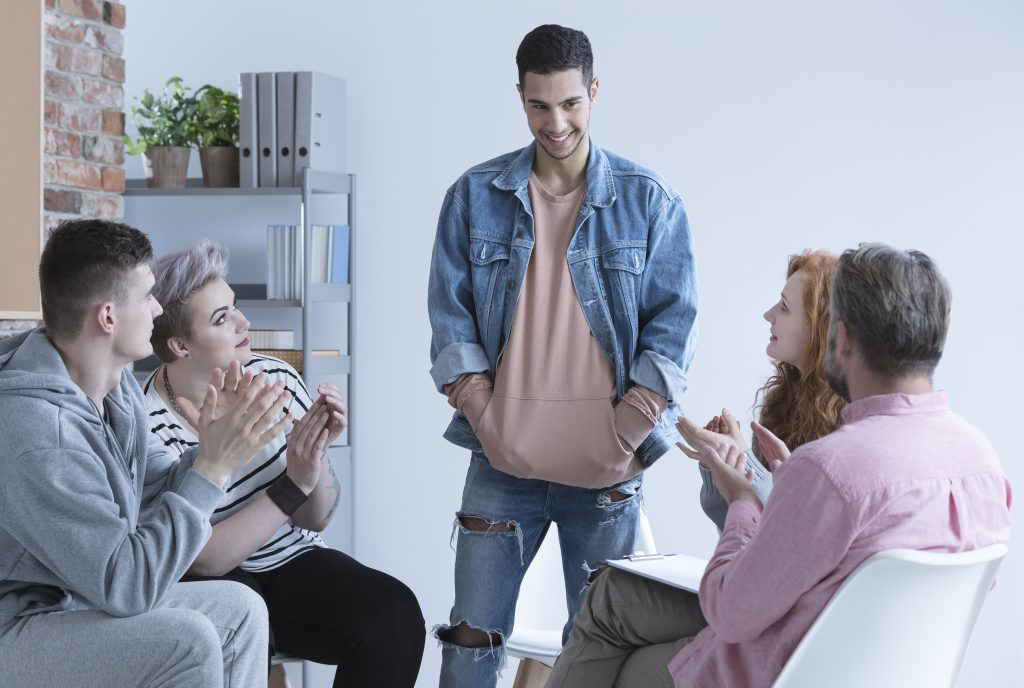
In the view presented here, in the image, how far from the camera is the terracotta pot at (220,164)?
3590mm

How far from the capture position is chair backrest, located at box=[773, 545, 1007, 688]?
1.35 meters

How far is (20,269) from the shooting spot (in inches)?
123

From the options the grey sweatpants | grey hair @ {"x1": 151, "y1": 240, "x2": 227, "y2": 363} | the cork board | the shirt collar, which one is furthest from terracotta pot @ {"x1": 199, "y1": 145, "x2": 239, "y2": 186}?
the shirt collar

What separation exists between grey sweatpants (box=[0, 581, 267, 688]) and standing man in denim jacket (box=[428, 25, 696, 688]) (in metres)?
0.59

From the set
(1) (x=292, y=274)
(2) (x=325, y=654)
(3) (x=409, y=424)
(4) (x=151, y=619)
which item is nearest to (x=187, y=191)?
(1) (x=292, y=274)

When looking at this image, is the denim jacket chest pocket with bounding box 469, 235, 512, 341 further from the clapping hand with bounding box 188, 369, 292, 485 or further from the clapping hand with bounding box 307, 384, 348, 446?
the clapping hand with bounding box 188, 369, 292, 485

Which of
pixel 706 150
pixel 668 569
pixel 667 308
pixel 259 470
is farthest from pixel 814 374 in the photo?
pixel 706 150

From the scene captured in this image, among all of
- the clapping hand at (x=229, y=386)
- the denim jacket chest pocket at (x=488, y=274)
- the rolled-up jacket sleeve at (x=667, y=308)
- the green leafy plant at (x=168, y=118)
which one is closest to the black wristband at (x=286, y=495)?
the clapping hand at (x=229, y=386)

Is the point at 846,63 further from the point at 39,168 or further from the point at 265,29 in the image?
the point at 39,168

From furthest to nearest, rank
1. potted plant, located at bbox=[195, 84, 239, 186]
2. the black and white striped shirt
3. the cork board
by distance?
1. potted plant, located at bbox=[195, 84, 239, 186]
2. the cork board
3. the black and white striped shirt

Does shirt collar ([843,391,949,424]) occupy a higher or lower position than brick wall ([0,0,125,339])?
lower

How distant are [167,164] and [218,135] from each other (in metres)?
0.20

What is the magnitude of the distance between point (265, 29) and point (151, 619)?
2.65 metres

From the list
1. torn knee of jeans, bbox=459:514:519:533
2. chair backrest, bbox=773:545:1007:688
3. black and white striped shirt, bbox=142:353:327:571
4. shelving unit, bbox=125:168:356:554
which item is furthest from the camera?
shelving unit, bbox=125:168:356:554
